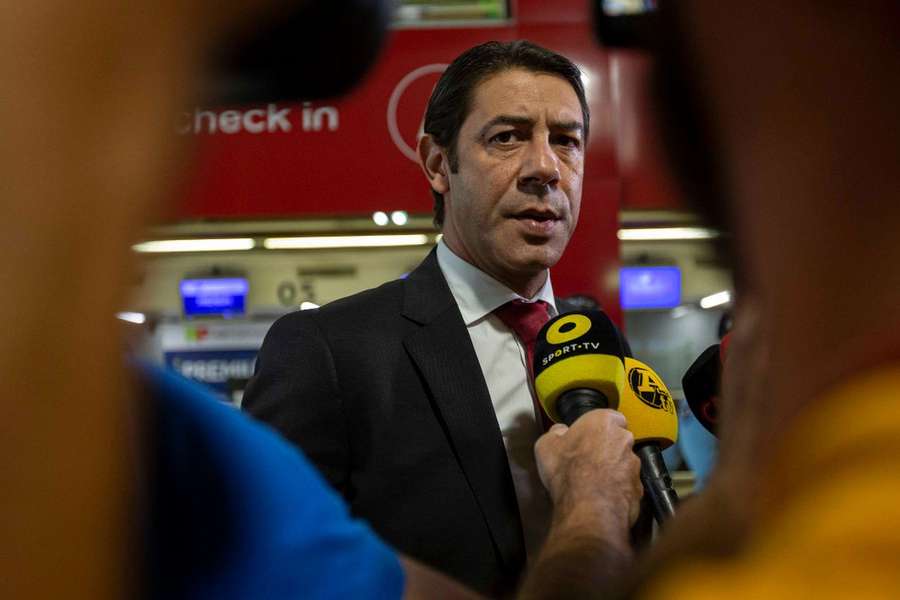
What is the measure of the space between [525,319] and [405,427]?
0.25m

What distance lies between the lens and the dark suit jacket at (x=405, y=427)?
1.08m

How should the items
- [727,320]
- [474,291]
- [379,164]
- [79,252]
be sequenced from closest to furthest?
1. [79,252]
2. [727,320]
3. [474,291]
4. [379,164]

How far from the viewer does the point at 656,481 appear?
995mm

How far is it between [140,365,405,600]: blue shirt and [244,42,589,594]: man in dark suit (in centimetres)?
58

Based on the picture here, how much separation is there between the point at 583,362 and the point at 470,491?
196 millimetres

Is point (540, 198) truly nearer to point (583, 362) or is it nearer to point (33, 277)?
point (583, 362)

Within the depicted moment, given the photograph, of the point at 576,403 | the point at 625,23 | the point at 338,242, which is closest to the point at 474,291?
the point at 576,403

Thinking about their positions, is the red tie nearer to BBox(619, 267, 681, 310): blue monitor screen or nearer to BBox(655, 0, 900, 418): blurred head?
BBox(655, 0, 900, 418): blurred head

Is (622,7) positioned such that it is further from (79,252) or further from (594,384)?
(594,384)

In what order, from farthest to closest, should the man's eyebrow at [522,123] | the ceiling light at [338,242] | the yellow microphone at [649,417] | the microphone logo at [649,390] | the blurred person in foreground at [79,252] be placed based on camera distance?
the ceiling light at [338,242] → the man's eyebrow at [522,123] → the microphone logo at [649,390] → the yellow microphone at [649,417] → the blurred person in foreground at [79,252]

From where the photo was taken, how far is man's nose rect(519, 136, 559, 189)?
1271mm

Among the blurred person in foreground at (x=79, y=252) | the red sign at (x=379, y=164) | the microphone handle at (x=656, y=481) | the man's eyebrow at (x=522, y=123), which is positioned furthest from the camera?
the red sign at (x=379, y=164)

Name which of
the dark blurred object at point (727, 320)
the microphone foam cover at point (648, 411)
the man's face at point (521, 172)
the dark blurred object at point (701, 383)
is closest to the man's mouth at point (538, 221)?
the man's face at point (521, 172)

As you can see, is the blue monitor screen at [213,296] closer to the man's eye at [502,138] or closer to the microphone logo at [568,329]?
the man's eye at [502,138]
